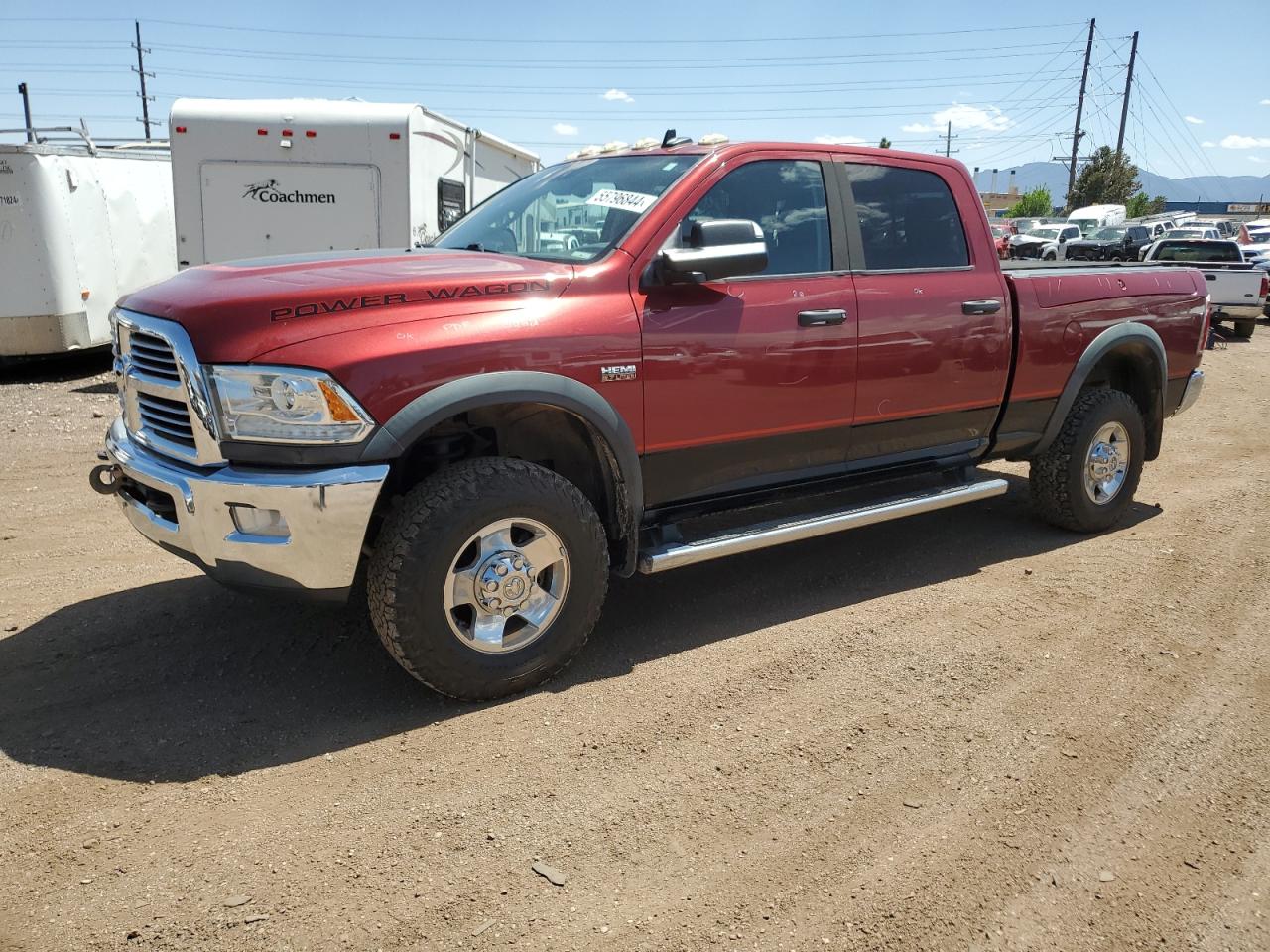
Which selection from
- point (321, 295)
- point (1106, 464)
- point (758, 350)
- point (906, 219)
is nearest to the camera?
point (321, 295)

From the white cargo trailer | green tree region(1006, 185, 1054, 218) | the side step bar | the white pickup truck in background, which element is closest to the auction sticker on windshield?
the side step bar

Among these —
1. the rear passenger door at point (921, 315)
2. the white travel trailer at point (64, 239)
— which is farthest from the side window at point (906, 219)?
the white travel trailer at point (64, 239)

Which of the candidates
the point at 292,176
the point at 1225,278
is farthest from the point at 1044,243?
the point at 292,176

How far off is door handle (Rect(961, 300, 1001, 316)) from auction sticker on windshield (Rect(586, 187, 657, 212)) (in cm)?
177

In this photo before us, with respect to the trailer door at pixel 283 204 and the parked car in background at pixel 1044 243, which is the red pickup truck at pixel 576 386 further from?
the parked car in background at pixel 1044 243

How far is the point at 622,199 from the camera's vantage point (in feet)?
13.6

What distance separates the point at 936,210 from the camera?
5.00 m

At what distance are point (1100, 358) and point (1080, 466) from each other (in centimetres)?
63

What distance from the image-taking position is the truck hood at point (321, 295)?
3189 mm

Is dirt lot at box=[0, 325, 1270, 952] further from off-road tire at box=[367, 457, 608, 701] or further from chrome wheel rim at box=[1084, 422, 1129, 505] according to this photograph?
chrome wheel rim at box=[1084, 422, 1129, 505]

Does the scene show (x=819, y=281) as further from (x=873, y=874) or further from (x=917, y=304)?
(x=873, y=874)

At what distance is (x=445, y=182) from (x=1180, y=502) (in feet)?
27.4

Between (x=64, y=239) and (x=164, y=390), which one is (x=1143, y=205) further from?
(x=164, y=390)

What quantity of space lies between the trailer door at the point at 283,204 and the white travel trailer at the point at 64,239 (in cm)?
190
